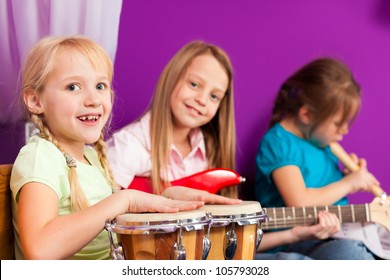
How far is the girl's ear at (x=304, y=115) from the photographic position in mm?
2297

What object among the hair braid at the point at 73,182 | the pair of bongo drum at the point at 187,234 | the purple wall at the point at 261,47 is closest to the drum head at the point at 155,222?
the pair of bongo drum at the point at 187,234

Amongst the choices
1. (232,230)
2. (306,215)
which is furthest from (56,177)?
(306,215)

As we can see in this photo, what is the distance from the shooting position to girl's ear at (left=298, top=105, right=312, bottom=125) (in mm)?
2297

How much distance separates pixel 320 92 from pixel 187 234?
1.16 m

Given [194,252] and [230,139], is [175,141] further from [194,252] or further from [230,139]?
[194,252]

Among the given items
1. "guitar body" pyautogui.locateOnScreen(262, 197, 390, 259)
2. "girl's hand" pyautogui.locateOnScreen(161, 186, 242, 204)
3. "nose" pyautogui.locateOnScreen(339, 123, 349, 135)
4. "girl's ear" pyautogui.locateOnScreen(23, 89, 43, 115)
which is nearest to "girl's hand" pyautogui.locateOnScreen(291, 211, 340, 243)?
"guitar body" pyautogui.locateOnScreen(262, 197, 390, 259)

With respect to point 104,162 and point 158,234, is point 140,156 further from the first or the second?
point 158,234

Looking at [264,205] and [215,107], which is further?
[264,205]

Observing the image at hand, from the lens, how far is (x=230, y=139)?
7.13ft

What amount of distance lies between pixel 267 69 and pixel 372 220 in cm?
69

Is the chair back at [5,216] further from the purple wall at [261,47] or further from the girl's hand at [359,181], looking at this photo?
the girl's hand at [359,181]

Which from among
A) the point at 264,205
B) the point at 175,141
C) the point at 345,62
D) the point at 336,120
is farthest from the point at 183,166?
the point at 345,62

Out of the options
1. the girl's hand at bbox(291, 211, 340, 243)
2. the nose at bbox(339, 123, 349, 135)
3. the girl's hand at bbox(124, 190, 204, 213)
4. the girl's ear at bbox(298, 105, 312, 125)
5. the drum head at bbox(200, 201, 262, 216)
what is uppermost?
the girl's ear at bbox(298, 105, 312, 125)

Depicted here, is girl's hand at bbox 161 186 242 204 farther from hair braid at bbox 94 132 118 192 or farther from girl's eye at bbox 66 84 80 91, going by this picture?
girl's eye at bbox 66 84 80 91
